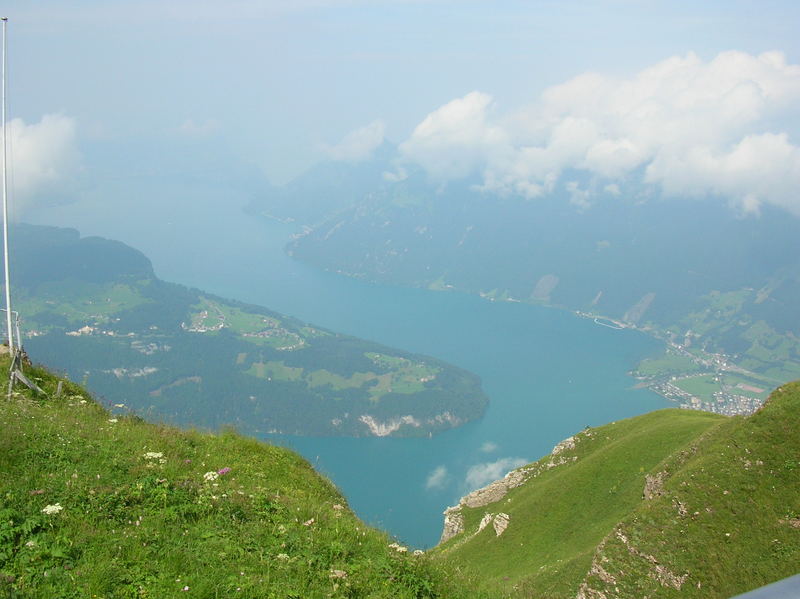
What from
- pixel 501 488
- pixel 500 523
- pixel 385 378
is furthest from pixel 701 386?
pixel 500 523

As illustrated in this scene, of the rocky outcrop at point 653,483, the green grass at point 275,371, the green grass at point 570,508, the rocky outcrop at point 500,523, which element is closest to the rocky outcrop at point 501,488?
the green grass at point 570,508

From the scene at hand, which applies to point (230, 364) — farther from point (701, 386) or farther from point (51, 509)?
point (51, 509)

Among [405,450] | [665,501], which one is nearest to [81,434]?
Answer: [665,501]

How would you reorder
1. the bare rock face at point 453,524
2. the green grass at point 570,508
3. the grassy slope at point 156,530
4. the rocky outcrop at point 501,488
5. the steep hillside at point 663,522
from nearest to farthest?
the grassy slope at point 156,530 → the steep hillside at point 663,522 → the green grass at point 570,508 → the bare rock face at point 453,524 → the rocky outcrop at point 501,488

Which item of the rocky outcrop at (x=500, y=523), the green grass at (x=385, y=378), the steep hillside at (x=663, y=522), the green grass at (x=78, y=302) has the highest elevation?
the green grass at (x=78, y=302)

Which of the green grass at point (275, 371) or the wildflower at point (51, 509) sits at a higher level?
the green grass at point (275, 371)

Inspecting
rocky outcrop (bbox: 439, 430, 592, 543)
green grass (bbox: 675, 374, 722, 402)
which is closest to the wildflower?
rocky outcrop (bbox: 439, 430, 592, 543)

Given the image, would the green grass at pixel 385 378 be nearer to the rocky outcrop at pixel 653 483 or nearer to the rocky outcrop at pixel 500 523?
the rocky outcrop at pixel 500 523
